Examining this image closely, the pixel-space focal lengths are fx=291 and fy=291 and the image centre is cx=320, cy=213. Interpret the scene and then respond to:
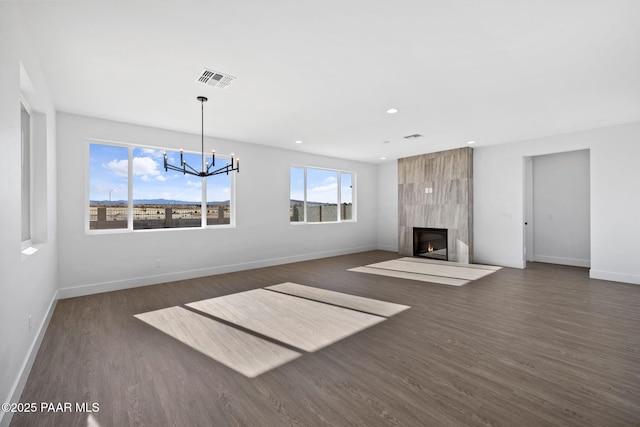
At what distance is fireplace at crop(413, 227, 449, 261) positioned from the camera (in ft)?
25.4

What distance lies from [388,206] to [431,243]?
5.84 feet

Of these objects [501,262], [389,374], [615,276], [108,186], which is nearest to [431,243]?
[501,262]

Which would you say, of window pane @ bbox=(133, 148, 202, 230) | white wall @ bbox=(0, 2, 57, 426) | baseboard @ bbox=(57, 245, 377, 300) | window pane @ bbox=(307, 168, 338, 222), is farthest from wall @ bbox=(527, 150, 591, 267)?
white wall @ bbox=(0, 2, 57, 426)

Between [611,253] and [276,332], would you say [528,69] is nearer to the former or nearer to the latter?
Result: [276,332]

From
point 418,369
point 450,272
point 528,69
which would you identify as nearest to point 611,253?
point 450,272

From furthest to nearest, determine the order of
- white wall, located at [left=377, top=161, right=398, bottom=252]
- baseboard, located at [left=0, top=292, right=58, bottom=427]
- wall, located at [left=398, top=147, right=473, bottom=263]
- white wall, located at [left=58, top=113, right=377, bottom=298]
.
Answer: white wall, located at [left=377, top=161, right=398, bottom=252] < wall, located at [left=398, top=147, right=473, bottom=263] < white wall, located at [left=58, top=113, right=377, bottom=298] < baseboard, located at [left=0, top=292, right=58, bottom=427]

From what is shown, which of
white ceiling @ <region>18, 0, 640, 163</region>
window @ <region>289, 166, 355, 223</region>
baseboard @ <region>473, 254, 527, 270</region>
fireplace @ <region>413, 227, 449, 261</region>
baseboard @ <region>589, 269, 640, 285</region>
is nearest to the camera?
white ceiling @ <region>18, 0, 640, 163</region>

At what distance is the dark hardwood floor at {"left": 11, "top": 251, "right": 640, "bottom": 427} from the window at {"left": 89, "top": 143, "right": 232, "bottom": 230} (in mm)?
1584

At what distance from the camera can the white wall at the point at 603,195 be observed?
5078 millimetres

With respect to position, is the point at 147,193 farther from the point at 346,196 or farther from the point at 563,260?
the point at 563,260

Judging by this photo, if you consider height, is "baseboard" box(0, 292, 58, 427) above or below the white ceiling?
below

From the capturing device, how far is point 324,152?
24.8ft

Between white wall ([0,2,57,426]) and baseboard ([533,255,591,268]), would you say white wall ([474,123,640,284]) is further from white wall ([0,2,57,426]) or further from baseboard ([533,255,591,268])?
white wall ([0,2,57,426])

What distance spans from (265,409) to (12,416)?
1.63m
